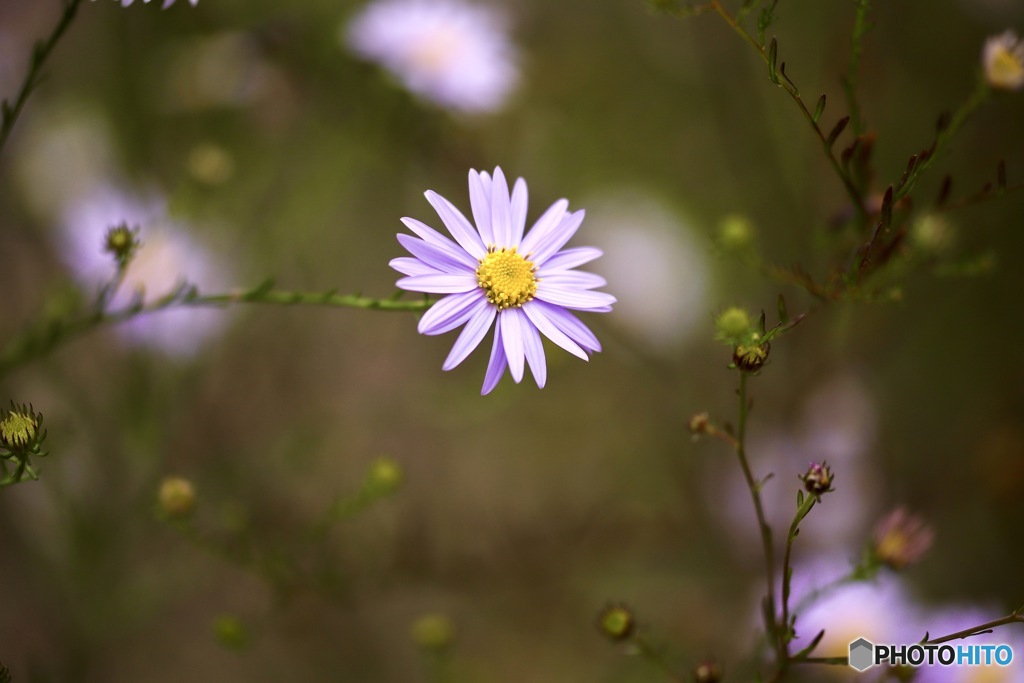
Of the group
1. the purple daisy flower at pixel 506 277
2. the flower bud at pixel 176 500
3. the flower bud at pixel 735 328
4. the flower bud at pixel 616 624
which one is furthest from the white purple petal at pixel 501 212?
the flower bud at pixel 176 500

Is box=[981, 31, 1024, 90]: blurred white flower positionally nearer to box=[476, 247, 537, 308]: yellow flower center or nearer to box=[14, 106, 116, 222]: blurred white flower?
box=[476, 247, 537, 308]: yellow flower center

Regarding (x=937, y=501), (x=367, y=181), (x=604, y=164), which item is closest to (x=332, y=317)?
(x=367, y=181)

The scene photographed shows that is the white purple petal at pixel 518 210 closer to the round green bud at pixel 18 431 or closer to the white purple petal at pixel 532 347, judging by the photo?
the white purple petal at pixel 532 347

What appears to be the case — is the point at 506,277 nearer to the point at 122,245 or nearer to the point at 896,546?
the point at 122,245

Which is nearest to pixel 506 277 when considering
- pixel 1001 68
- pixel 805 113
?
pixel 805 113

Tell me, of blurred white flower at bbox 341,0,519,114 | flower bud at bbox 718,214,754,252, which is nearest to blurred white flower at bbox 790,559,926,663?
flower bud at bbox 718,214,754,252
